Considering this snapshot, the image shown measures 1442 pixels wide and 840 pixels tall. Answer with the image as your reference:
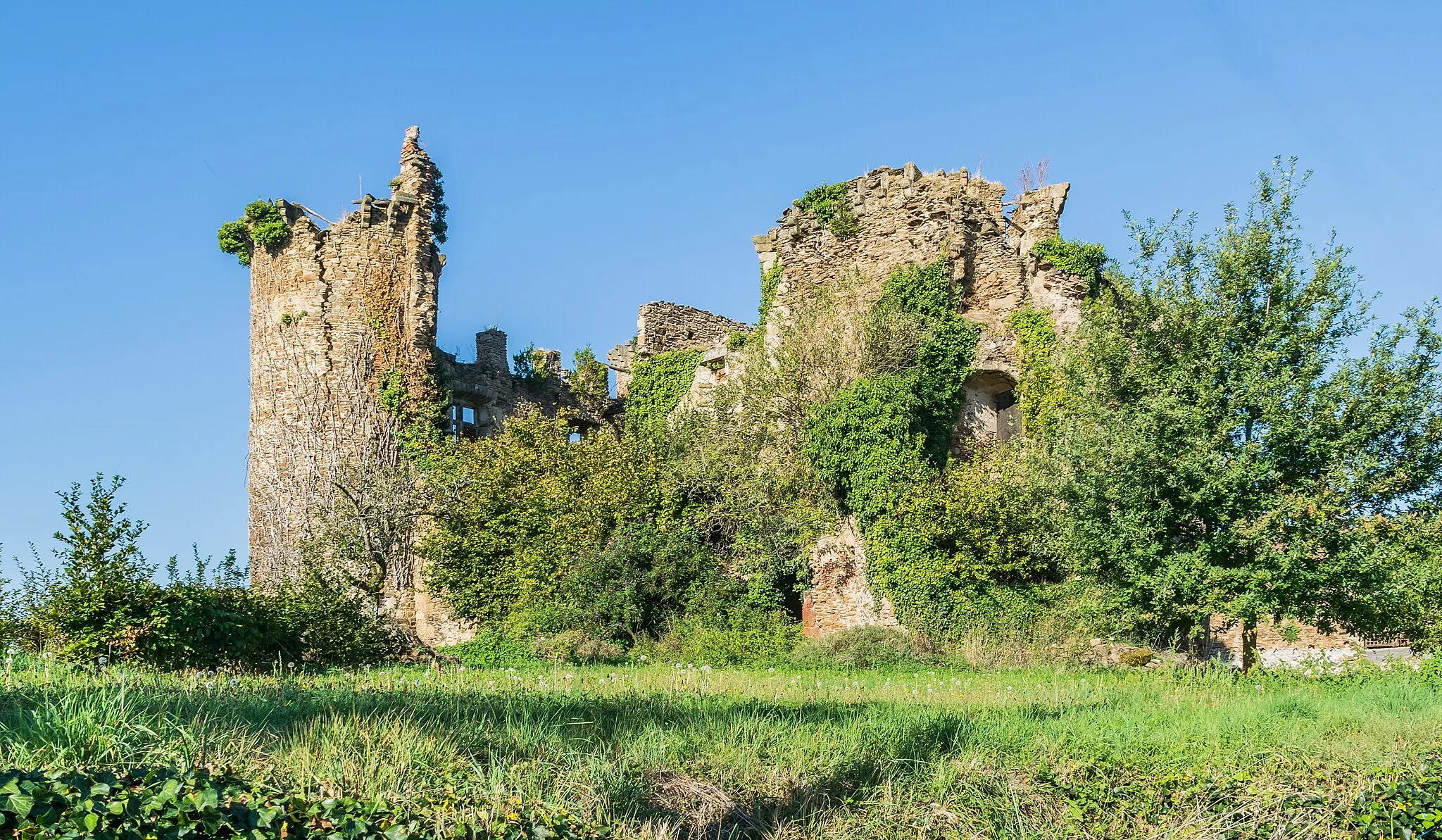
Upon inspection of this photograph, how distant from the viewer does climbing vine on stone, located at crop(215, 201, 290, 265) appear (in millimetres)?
25594

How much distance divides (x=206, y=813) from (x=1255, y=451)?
12.2m

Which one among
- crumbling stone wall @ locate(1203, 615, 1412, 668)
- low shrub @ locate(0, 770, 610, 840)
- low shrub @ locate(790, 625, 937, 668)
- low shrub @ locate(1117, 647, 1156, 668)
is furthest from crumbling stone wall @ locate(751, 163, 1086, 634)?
low shrub @ locate(0, 770, 610, 840)

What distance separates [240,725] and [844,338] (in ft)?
54.1

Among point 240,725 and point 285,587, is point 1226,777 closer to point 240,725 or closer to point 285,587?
point 240,725

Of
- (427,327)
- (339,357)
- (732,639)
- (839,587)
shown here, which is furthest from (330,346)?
(839,587)

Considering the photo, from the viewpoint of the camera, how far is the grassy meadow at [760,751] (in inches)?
250

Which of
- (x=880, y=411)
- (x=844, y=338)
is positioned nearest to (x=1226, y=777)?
(x=880, y=411)

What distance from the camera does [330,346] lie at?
2506 centimetres

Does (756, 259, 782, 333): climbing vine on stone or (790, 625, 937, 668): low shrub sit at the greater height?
(756, 259, 782, 333): climbing vine on stone

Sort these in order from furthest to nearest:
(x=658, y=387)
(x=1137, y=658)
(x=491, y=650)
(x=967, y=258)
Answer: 1. (x=658, y=387)
2. (x=967, y=258)
3. (x=491, y=650)
4. (x=1137, y=658)

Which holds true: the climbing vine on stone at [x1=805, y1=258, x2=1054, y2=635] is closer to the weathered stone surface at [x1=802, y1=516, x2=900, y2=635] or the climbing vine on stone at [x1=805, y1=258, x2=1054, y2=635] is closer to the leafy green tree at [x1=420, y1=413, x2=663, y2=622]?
the weathered stone surface at [x1=802, y1=516, x2=900, y2=635]

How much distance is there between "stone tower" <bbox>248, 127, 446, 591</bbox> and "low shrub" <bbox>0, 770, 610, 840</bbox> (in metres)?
18.5

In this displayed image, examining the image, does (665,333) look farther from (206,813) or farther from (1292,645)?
(206,813)

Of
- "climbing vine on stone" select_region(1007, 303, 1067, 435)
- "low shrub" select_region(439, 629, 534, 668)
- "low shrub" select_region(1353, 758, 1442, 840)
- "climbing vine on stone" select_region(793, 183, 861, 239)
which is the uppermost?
"climbing vine on stone" select_region(793, 183, 861, 239)
